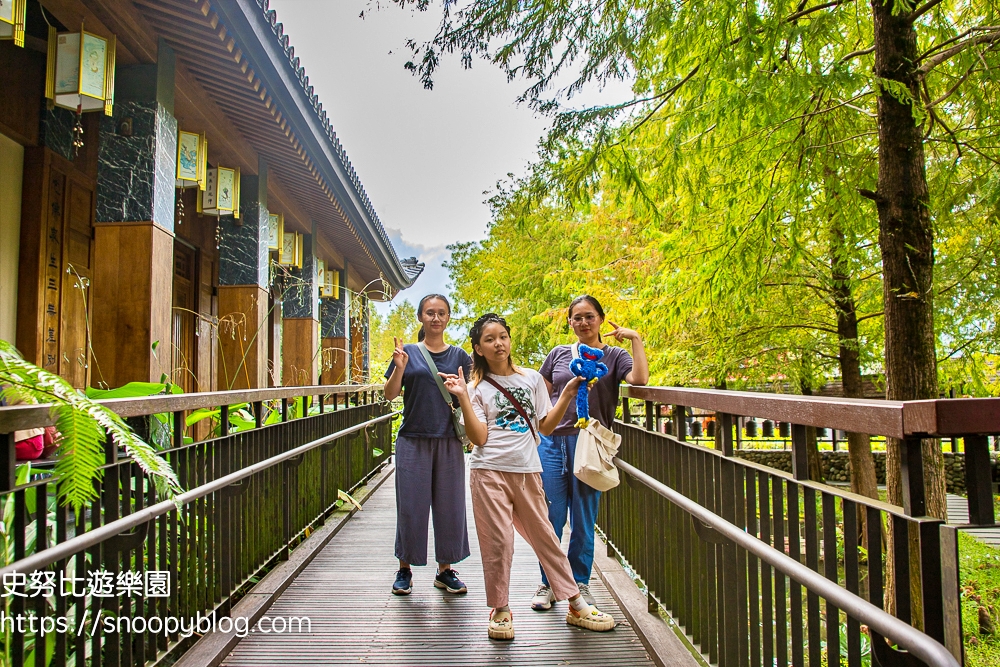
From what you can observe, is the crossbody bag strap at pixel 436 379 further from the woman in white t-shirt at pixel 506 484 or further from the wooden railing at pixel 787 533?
the wooden railing at pixel 787 533

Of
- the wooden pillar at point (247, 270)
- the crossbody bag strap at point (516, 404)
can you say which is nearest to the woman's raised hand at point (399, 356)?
the crossbody bag strap at point (516, 404)

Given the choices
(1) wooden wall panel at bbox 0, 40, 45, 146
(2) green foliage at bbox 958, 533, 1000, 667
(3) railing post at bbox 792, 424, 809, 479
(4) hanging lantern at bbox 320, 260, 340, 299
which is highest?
(1) wooden wall panel at bbox 0, 40, 45, 146

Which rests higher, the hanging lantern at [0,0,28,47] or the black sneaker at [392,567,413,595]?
the hanging lantern at [0,0,28,47]

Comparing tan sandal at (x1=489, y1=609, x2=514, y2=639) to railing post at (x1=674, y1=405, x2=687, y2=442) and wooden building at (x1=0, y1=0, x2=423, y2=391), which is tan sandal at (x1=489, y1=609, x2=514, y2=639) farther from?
wooden building at (x1=0, y1=0, x2=423, y2=391)

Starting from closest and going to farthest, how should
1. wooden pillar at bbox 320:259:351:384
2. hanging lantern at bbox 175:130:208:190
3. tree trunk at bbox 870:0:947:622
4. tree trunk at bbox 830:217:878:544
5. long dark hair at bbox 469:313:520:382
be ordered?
long dark hair at bbox 469:313:520:382
tree trunk at bbox 870:0:947:622
hanging lantern at bbox 175:130:208:190
tree trunk at bbox 830:217:878:544
wooden pillar at bbox 320:259:351:384

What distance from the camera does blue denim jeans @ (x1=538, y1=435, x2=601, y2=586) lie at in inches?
119

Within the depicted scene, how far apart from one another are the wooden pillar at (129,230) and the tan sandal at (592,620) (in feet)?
13.2

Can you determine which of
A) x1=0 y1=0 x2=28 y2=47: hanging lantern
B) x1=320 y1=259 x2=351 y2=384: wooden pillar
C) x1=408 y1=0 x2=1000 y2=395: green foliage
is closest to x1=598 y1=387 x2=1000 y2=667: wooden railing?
x1=408 y1=0 x2=1000 y2=395: green foliage

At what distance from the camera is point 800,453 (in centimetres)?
172

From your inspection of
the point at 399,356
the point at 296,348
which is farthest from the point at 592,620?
the point at 296,348

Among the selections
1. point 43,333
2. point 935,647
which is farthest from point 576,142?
point 43,333

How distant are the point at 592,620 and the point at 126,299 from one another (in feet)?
14.7

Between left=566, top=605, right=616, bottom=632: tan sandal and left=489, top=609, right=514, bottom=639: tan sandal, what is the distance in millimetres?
283

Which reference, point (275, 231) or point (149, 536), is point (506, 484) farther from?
point (275, 231)
